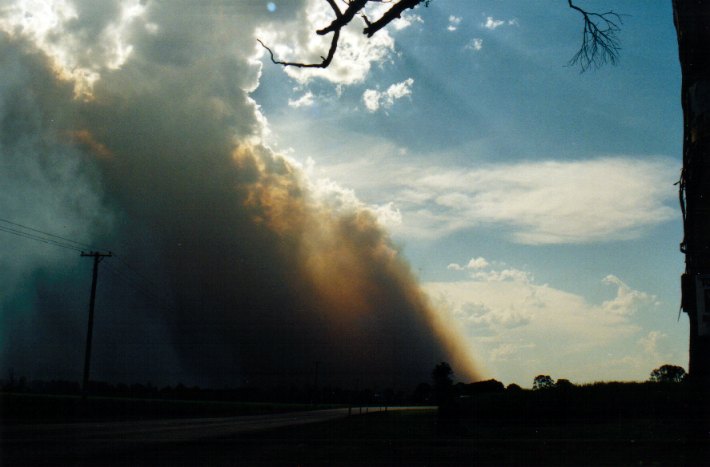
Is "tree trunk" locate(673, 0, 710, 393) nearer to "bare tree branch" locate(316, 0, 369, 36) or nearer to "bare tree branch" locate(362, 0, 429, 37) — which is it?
"bare tree branch" locate(362, 0, 429, 37)

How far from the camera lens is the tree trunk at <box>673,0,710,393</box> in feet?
16.1

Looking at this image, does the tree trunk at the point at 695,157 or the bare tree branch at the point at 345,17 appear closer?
the tree trunk at the point at 695,157

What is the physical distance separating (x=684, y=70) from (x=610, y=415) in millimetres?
15750

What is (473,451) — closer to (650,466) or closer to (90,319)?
(650,466)

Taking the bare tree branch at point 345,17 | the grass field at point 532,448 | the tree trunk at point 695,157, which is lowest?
the grass field at point 532,448

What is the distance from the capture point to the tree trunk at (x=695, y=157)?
16.1 ft

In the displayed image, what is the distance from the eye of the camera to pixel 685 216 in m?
5.29

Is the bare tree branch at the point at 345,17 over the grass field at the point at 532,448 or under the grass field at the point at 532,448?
over

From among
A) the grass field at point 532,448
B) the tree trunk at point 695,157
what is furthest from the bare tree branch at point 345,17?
the grass field at point 532,448

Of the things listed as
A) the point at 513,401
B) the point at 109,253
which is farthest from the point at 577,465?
the point at 109,253

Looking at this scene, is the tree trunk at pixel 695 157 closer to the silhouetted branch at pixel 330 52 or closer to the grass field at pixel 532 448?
the grass field at pixel 532 448

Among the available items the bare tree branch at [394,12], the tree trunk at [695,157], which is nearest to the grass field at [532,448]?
→ the tree trunk at [695,157]

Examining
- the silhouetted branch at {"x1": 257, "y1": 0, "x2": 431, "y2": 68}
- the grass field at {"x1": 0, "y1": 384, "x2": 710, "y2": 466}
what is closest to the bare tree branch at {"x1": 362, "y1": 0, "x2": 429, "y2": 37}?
the silhouetted branch at {"x1": 257, "y1": 0, "x2": 431, "y2": 68}

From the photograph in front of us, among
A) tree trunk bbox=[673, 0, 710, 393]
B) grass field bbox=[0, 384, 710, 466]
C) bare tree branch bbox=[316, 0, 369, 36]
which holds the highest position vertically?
bare tree branch bbox=[316, 0, 369, 36]
